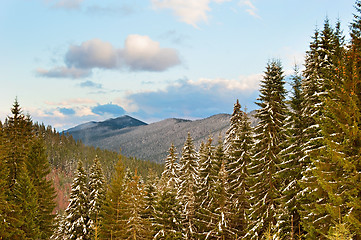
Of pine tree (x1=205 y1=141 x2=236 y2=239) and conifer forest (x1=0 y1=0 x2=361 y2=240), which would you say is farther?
pine tree (x1=205 y1=141 x2=236 y2=239)

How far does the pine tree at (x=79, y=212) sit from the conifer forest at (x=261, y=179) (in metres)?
0.13

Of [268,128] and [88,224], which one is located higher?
[268,128]

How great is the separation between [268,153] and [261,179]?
2.12 metres

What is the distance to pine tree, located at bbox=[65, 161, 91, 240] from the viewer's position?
116ft

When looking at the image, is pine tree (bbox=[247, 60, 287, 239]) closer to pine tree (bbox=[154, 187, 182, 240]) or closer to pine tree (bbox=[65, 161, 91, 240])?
pine tree (bbox=[154, 187, 182, 240])

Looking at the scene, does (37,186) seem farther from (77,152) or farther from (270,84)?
(77,152)

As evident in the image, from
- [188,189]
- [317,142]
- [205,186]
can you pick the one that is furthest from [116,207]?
[317,142]

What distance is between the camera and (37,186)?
32344 mm

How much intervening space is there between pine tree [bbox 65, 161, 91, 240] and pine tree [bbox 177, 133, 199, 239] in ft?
42.0

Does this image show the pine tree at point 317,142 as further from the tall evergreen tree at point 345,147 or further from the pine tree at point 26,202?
the pine tree at point 26,202

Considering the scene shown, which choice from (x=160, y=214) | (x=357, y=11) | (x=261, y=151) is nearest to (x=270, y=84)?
(x=261, y=151)

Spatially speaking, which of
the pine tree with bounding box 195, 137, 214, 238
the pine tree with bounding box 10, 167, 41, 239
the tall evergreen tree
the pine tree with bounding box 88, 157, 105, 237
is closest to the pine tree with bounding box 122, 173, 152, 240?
the pine tree with bounding box 195, 137, 214, 238

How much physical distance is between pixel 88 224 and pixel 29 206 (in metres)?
9.64

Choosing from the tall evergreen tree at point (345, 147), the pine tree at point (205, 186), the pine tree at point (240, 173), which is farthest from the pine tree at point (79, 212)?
the tall evergreen tree at point (345, 147)
